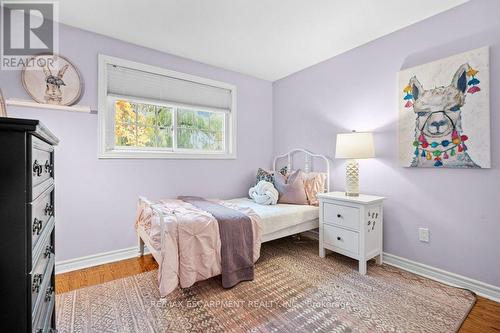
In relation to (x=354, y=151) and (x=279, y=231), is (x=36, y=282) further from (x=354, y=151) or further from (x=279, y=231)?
(x=354, y=151)

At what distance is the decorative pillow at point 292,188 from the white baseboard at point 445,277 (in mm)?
1086

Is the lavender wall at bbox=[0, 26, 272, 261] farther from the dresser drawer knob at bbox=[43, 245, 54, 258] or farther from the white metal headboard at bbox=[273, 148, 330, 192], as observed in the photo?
the dresser drawer knob at bbox=[43, 245, 54, 258]

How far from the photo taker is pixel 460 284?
2074 millimetres

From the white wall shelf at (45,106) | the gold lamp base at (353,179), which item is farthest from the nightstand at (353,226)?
the white wall shelf at (45,106)

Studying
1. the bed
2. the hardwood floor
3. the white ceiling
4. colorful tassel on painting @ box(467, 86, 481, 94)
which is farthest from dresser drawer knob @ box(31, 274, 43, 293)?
colorful tassel on painting @ box(467, 86, 481, 94)

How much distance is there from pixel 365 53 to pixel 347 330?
8.93 feet

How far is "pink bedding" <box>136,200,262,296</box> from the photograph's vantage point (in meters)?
1.77

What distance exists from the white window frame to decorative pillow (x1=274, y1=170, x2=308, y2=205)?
2.72 ft

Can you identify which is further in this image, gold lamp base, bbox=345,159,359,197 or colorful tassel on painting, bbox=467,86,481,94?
gold lamp base, bbox=345,159,359,197

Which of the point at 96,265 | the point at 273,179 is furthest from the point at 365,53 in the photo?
the point at 96,265

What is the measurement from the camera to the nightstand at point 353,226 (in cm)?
230

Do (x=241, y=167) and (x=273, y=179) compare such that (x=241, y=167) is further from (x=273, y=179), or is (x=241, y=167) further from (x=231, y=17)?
(x=231, y=17)

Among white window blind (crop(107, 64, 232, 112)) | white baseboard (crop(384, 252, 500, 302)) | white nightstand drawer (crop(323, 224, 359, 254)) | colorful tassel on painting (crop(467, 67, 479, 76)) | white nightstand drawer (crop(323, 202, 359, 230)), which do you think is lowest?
white baseboard (crop(384, 252, 500, 302))

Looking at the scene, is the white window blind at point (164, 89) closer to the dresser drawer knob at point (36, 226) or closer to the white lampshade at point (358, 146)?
the white lampshade at point (358, 146)
